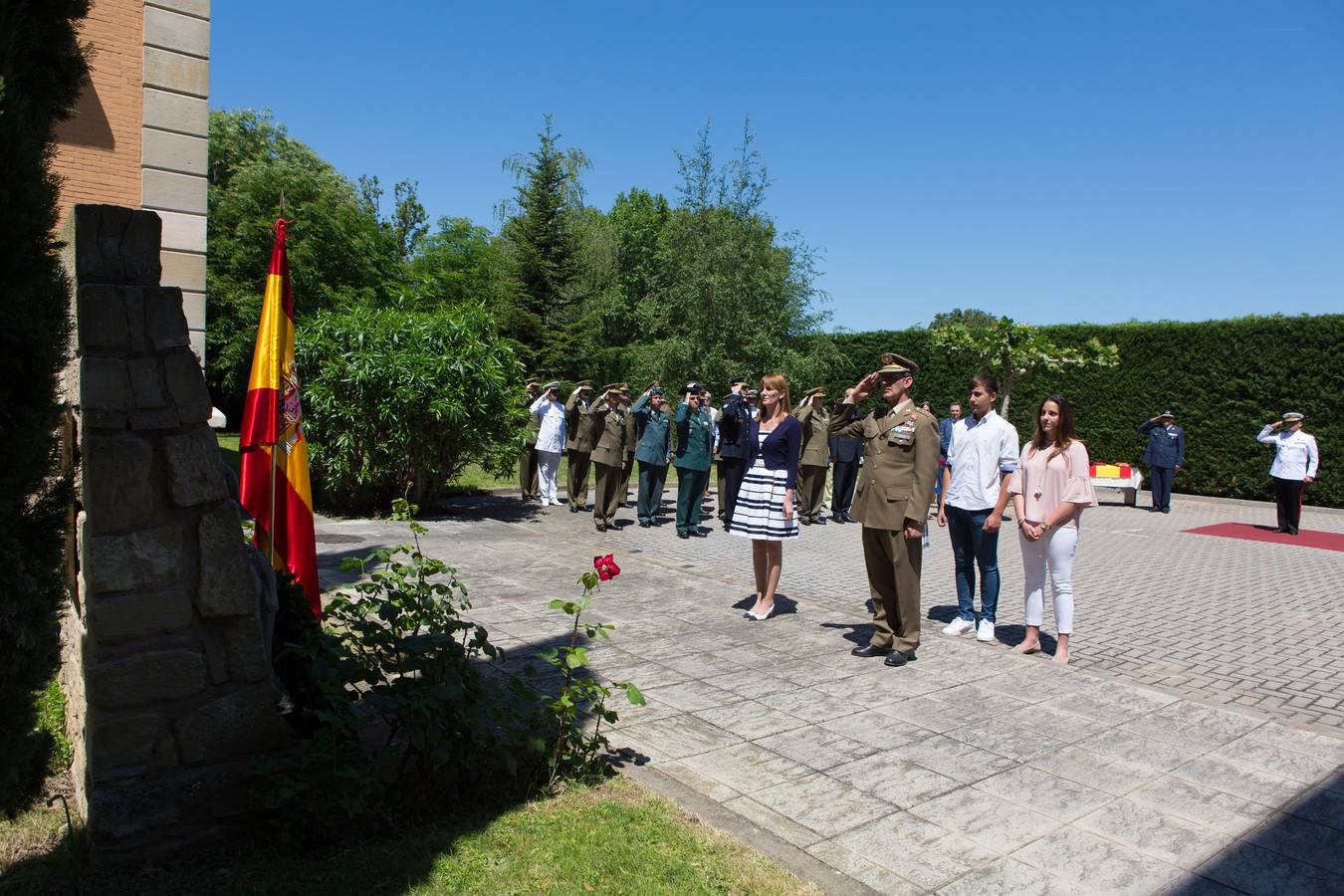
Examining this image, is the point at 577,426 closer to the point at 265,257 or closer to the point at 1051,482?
the point at 1051,482

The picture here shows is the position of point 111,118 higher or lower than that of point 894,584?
higher

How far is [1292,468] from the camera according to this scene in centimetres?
1399

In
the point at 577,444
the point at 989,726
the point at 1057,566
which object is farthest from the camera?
the point at 577,444

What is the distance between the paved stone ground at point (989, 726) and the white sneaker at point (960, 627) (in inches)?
7.8

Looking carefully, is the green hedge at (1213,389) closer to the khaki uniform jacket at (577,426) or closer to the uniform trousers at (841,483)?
the uniform trousers at (841,483)

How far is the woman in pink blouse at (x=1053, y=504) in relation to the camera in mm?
6258

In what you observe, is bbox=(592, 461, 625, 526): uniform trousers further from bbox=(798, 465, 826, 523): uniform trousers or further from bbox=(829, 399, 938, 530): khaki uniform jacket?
bbox=(829, 399, 938, 530): khaki uniform jacket

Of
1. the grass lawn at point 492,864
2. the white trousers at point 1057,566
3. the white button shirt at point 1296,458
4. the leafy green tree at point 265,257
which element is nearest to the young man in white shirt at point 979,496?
the white trousers at point 1057,566

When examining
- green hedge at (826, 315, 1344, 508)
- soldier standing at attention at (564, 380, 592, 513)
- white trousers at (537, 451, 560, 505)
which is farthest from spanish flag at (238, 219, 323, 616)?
green hedge at (826, 315, 1344, 508)

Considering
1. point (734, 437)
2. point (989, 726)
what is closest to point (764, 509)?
point (989, 726)

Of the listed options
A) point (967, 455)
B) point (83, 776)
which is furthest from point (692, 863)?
point (967, 455)

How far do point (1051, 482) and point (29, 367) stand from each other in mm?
5929

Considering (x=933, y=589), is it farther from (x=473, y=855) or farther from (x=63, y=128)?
(x=63, y=128)

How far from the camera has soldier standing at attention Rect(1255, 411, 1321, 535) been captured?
14.0 meters
